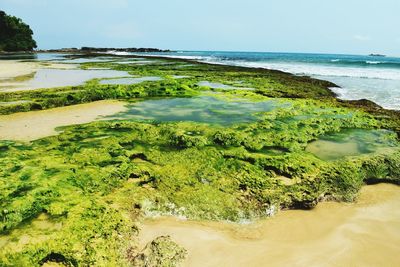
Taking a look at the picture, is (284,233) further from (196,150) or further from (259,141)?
(259,141)

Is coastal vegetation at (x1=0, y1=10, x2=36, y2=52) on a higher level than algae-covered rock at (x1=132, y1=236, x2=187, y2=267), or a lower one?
higher

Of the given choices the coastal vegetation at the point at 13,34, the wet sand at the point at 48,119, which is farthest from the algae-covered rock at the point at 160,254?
the coastal vegetation at the point at 13,34

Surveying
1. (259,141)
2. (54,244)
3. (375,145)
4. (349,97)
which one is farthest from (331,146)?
(349,97)

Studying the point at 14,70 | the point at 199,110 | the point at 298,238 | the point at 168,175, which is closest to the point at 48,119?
the point at 199,110

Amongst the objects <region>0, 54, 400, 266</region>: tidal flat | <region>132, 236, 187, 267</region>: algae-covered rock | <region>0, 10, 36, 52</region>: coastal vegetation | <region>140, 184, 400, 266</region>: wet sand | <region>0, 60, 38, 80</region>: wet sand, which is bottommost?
<region>140, 184, 400, 266</region>: wet sand

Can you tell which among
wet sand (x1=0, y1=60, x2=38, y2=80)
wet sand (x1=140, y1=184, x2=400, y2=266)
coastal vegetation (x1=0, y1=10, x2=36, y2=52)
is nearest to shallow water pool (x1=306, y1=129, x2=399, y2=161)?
wet sand (x1=140, y1=184, x2=400, y2=266)

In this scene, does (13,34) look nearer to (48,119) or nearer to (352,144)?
(48,119)

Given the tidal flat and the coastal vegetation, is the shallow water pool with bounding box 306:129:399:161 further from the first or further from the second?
the coastal vegetation
